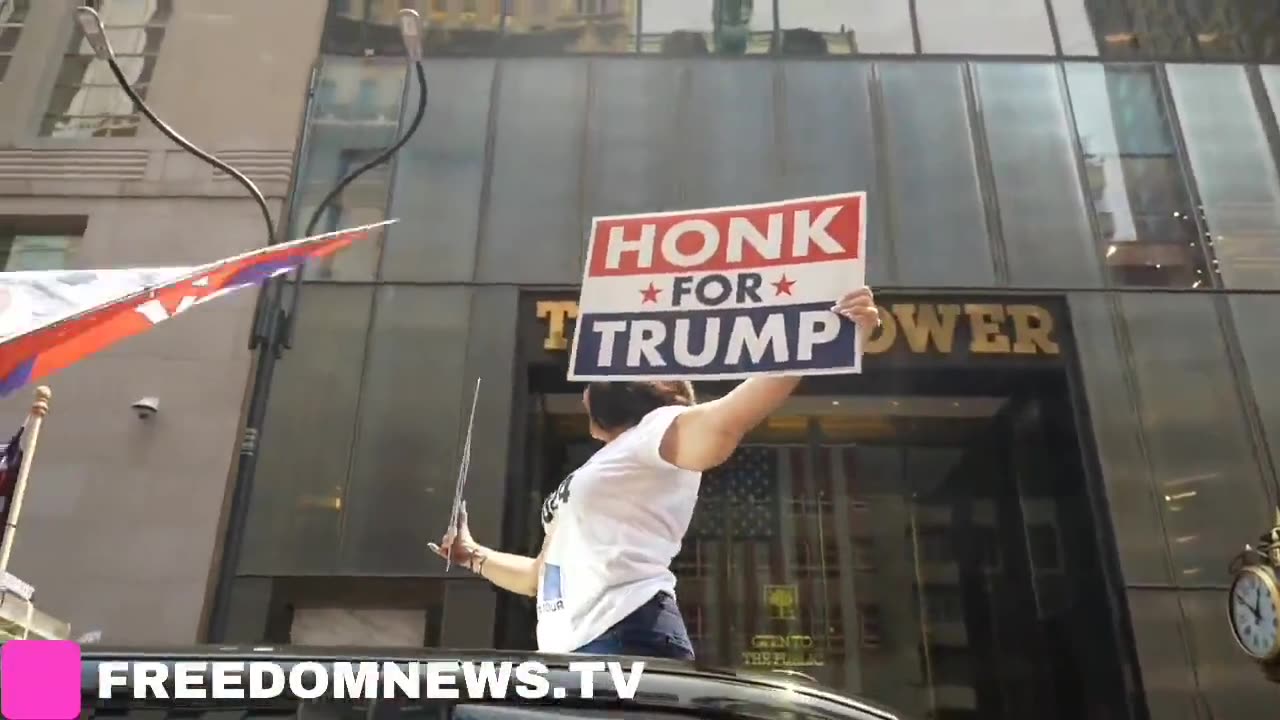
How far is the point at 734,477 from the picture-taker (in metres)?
12.0

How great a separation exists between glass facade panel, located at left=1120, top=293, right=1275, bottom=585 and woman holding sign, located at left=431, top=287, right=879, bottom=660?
7.75 m

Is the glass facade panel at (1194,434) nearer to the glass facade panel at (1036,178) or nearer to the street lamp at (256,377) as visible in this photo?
the glass facade panel at (1036,178)

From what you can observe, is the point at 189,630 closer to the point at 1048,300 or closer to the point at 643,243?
the point at 643,243

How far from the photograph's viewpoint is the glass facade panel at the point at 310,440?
10.1 m

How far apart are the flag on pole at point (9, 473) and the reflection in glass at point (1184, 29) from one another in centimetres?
1328

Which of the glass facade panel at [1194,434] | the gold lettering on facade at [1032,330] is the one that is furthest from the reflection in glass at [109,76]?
the glass facade panel at [1194,434]

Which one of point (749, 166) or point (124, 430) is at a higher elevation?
point (749, 166)

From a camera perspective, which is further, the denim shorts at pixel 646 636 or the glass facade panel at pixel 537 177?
the glass facade panel at pixel 537 177

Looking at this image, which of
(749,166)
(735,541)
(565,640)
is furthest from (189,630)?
(749,166)

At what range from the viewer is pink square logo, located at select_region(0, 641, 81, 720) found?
6.31 ft

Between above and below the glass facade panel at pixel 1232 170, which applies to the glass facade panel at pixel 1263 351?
below

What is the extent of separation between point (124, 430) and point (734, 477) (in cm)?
714

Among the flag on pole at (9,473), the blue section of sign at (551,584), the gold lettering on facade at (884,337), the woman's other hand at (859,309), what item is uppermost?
the gold lettering on facade at (884,337)

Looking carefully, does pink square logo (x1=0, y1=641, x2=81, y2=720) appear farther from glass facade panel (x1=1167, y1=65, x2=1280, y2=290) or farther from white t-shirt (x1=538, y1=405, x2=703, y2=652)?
glass facade panel (x1=1167, y1=65, x2=1280, y2=290)
